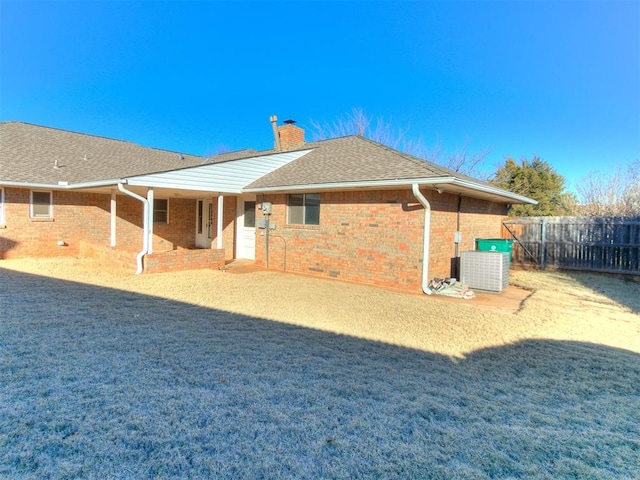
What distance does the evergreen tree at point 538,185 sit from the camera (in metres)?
24.9

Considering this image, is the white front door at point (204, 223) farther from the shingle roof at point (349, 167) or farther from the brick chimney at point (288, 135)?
the shingle roof at point (349, 167)

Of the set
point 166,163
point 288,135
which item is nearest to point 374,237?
point 288,135

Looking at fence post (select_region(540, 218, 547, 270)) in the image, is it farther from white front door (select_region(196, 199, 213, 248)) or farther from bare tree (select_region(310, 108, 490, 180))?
bare tree (select_region(310, 108, 490, 180))

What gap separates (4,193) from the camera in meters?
11.4

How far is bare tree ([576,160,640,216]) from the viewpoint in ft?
60.1

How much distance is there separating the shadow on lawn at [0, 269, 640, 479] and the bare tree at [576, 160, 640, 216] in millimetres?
17362

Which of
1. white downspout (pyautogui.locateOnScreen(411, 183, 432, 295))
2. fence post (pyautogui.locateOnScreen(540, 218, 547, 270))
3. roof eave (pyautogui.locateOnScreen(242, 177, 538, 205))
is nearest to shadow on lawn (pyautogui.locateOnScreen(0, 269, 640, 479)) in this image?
white downspout (pyautogui.locateOnScreen(411, 183, 432, 295))

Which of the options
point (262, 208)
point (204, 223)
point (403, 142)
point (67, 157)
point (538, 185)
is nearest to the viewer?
point (262, 208)

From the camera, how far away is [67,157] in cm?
1419

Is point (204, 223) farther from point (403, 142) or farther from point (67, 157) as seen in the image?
point (403, 142)

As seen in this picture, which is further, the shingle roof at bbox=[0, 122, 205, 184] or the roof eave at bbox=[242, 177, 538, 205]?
the shingle roof at bbox=[0, 122, 205, 184]

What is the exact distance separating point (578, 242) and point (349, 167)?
8.37 m

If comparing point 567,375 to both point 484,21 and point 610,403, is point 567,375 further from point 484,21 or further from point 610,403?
point 484,21

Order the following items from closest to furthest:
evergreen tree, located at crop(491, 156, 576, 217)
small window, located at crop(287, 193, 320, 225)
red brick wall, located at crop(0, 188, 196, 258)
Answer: small window, located at crop(287, 193, 320, 225) → red brick wall, located at crop(0, 188, 196, 258) → evergreen tree, located at crop(491, 156, 576, 217)
